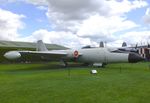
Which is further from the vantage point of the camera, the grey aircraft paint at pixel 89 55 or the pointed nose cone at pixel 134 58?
the grey aircraft paint at pixel 89 55

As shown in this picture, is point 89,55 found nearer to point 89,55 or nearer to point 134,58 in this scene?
point 89,55

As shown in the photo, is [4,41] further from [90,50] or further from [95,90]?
[95,90]

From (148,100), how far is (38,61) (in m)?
44.1

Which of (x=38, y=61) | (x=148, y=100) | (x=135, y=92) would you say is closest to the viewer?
(x=148, y=100)

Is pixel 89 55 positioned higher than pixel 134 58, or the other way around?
pixel 89 55

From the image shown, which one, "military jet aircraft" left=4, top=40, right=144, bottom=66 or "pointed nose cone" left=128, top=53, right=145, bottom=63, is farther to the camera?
"military jet aircraft" left=4, top=40, right=144, bottom=66

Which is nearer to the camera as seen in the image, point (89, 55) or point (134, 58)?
point (134, 58)

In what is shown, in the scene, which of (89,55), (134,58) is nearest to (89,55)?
(89,55)

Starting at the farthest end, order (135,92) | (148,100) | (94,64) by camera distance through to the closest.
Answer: (94,64)
(135,92)
(148,100)

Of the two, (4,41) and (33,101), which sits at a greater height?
(4,41)

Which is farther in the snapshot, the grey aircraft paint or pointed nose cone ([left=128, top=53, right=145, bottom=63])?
the grey aircraft paint

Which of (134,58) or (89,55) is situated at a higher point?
(89,55)

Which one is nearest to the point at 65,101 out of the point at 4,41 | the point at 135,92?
the point at 135,92

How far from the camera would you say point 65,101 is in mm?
8922
